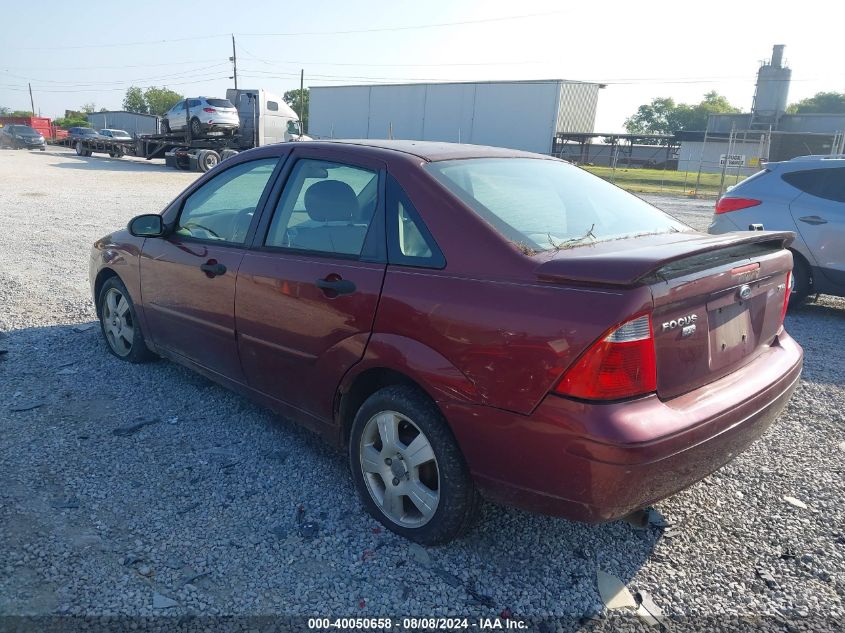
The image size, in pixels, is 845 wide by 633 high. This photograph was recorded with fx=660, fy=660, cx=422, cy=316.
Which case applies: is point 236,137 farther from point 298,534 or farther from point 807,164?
point 298,534

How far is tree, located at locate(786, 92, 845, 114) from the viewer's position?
300 ft

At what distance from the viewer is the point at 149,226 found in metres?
4.32

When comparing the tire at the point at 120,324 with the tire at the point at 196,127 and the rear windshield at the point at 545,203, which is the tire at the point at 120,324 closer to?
the rear windshield at the point at 545,203

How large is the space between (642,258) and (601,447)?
69 centimetres

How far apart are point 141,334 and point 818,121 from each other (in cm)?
6208

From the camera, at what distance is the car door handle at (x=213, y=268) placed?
3.75m

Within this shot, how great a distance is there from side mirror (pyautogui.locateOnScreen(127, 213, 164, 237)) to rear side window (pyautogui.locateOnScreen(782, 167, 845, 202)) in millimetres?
6511

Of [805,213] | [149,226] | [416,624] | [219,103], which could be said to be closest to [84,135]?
[219,103]

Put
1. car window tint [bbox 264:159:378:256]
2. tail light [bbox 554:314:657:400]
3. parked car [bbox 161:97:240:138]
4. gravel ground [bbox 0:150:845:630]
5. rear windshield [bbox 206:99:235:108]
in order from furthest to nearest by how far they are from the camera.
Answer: rear windshield [bbox 206:99:235:108]
parked car [bbox 161:97:240:138]
car window tint [bbox 264:159:378:256]
gravel ground [bbox 0:150:845:630]
tail light [bbox 554:314:657:400]

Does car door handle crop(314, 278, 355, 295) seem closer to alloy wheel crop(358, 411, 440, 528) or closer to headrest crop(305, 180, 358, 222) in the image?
headrest crop(305, 180, 358, 222)

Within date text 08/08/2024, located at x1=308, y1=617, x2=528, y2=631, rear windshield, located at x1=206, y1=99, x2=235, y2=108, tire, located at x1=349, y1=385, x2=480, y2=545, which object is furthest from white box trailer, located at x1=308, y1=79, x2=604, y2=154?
date text 08/08/2024, located at x1=308, y1=617, x2=528, y2=631

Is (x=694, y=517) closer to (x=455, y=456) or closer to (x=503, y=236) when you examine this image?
(x=455, y=456)

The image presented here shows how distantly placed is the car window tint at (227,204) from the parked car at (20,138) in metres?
47.8

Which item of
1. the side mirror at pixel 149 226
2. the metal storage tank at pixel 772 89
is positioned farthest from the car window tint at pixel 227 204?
the metal storage tank at pixel 772 89
